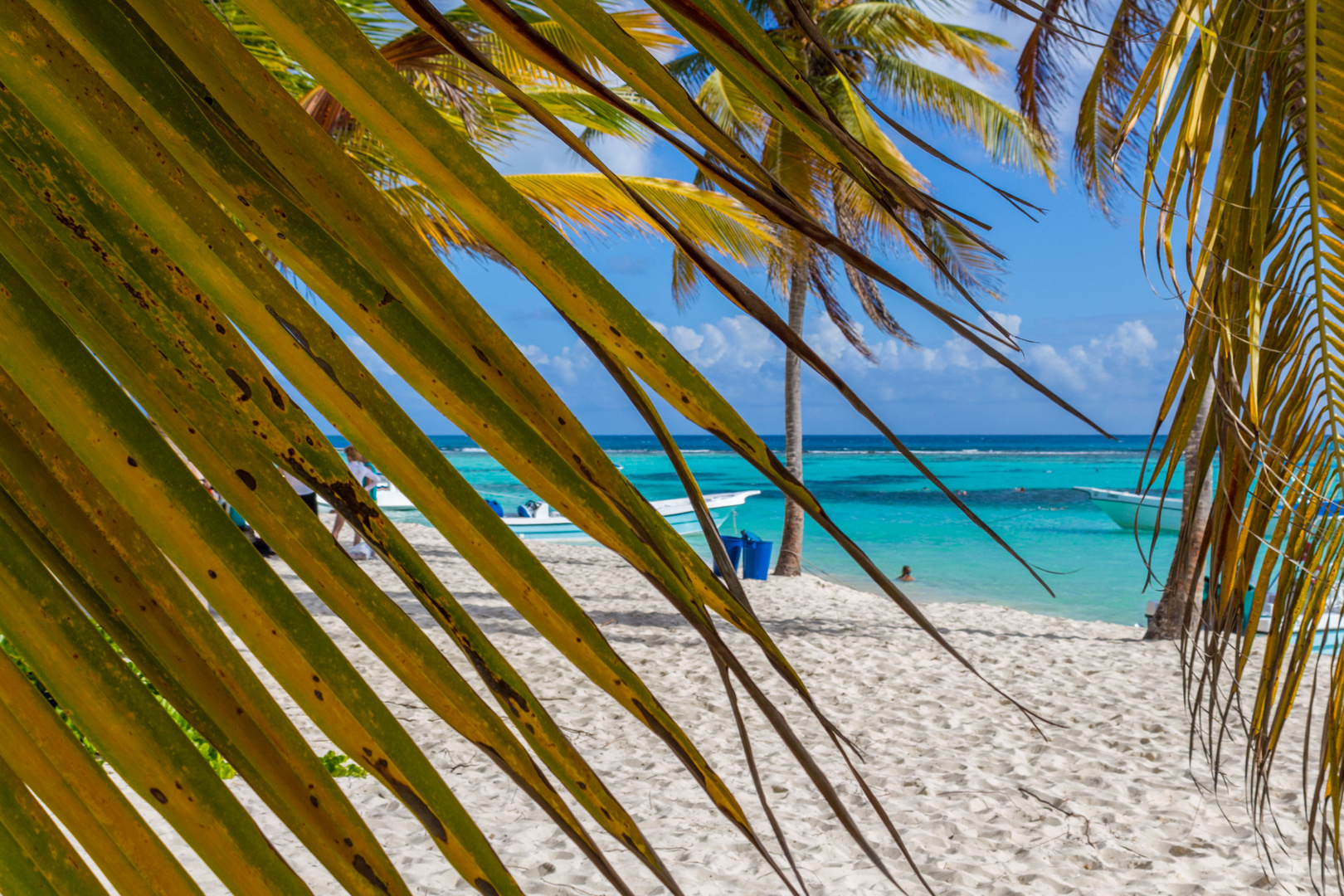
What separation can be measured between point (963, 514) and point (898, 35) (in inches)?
414

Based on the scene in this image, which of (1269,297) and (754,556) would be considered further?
(754,556)

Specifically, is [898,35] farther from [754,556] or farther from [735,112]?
[754,556]

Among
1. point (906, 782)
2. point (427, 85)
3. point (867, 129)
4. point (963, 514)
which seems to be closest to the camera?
point (963, 514)

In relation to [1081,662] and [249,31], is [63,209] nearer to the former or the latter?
[249,31]

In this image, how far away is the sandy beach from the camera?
3205 mm

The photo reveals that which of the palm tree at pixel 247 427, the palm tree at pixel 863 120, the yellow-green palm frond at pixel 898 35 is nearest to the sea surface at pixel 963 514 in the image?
the palm tree at pixel 247 427

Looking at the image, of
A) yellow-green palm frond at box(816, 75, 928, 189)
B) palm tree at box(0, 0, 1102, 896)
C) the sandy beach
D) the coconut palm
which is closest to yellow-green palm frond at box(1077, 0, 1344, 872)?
the sandy beach

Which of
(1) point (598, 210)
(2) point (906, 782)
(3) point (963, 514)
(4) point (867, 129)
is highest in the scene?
(4) point (867, 129)

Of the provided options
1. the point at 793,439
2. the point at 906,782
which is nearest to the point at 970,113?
the point at 793,439

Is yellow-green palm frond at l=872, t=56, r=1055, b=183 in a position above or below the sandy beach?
above

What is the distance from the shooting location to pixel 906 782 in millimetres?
4207

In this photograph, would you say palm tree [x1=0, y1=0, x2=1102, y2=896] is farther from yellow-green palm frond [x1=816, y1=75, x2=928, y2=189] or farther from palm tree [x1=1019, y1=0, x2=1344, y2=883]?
yellow-green palm frond [x1=816, y1=75, x2=928, y2=189]

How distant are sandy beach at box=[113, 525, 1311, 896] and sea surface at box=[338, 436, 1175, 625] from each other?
1.02 m

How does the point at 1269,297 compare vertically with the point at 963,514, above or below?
above
